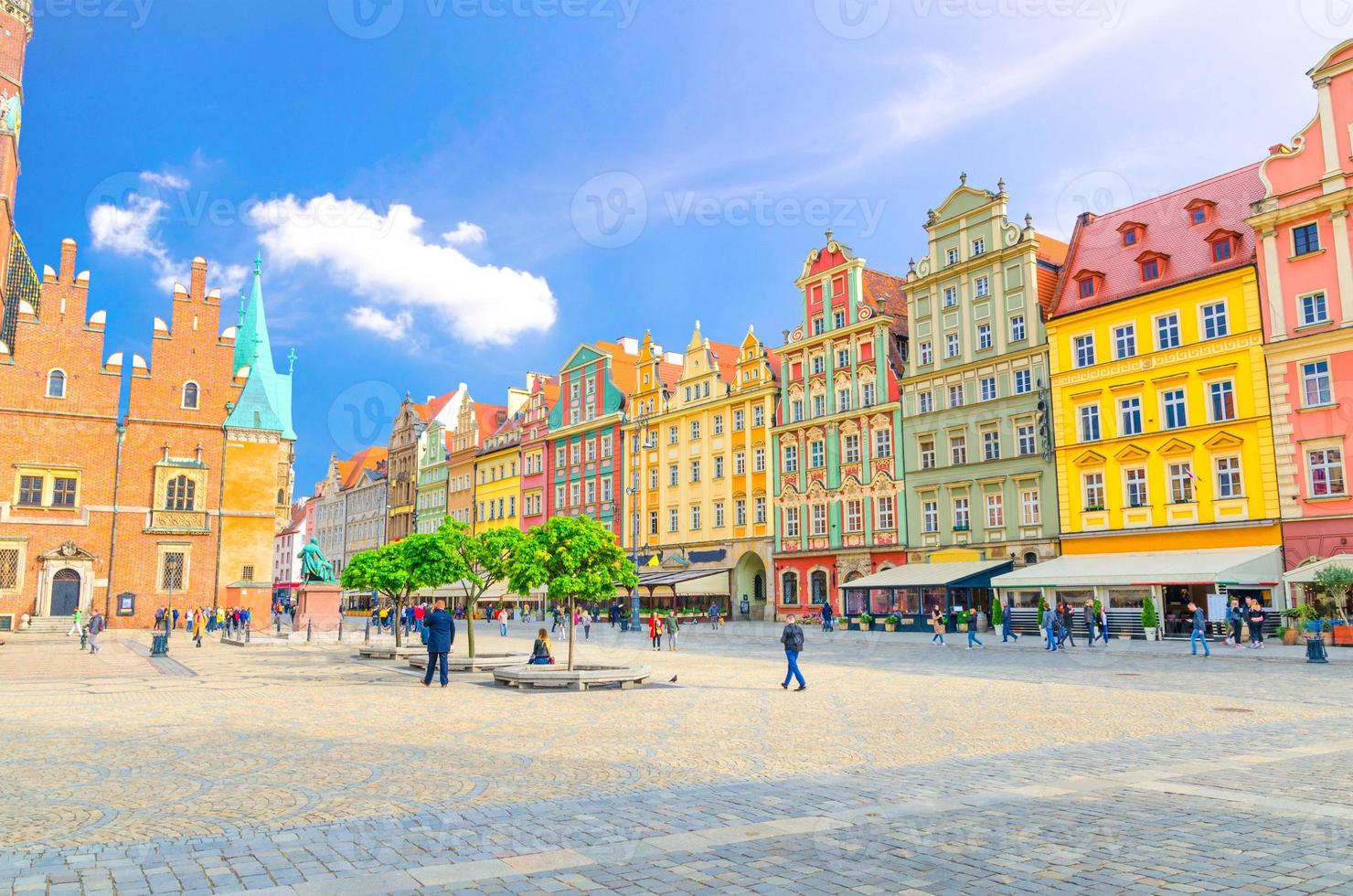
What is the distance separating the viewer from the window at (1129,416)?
3759cm

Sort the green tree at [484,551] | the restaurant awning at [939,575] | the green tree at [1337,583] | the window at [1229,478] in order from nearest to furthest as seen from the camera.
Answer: the green tree at [484,551] → the green tree at [1337,583] → the window at [1229,478] → the restaurant awning at [939,575]

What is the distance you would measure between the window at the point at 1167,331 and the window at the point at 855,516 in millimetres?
15565

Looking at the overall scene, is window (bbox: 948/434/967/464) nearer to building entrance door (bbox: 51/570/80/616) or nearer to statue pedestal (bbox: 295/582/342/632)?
statue pedestal (bbox: 295/582/342/632)

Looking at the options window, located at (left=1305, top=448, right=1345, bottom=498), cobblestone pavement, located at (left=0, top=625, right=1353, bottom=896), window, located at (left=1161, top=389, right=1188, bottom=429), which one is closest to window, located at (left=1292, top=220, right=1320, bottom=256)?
window, located at (left=1161, top=389, right=1188, bottom=429)

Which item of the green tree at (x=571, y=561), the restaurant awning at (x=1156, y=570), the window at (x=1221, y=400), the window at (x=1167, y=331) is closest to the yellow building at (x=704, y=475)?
the restaurant awning at (x=1156, y=570)

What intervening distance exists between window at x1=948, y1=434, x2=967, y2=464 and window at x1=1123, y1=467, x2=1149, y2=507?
7411 millimetres

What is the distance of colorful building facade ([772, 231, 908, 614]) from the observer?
155ft

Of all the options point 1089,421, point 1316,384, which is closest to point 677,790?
point 1316,384

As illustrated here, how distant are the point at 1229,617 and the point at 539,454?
1943 inches

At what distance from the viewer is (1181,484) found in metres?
36.2

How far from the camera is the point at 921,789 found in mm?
8586

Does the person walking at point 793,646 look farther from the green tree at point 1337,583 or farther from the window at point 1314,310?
the window at point 1314,310

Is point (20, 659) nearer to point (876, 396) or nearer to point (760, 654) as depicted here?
point (760, 654)

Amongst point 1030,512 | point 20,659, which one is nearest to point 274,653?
point 20,659
